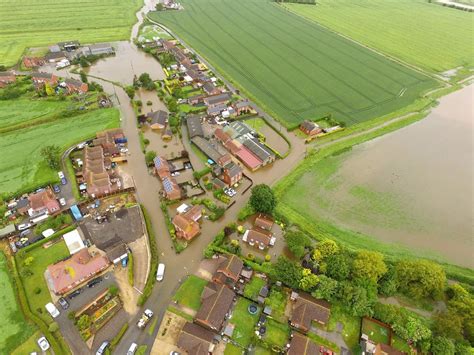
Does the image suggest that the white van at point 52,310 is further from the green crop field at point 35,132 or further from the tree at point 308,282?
the tree at point 308,282

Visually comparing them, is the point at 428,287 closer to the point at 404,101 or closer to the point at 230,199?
the point at 230,199

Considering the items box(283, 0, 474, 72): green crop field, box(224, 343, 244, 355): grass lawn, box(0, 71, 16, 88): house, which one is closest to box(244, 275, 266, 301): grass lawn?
box(224, 343, 244, 355): grass lawn

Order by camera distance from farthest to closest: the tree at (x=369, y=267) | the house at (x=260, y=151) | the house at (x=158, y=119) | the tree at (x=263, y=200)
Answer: the house at (x=158, y=119), the house at (x=260, y=151), the tree at (x=263, y=200), the tree at (x=369, y=267)

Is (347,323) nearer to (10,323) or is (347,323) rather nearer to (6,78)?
(10,323)

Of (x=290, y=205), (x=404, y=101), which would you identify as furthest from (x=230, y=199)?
(x=404, y=101)

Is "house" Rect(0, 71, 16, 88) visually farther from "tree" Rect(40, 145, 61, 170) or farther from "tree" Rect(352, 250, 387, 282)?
"tree" Rect(352, 250, 387, 282)

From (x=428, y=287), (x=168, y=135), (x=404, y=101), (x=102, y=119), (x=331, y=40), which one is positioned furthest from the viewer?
(x=331, y=40)

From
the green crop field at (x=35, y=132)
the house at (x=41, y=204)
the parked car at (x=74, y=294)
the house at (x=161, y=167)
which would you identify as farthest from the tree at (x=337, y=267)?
the green crop field at (x=35, y=132)
